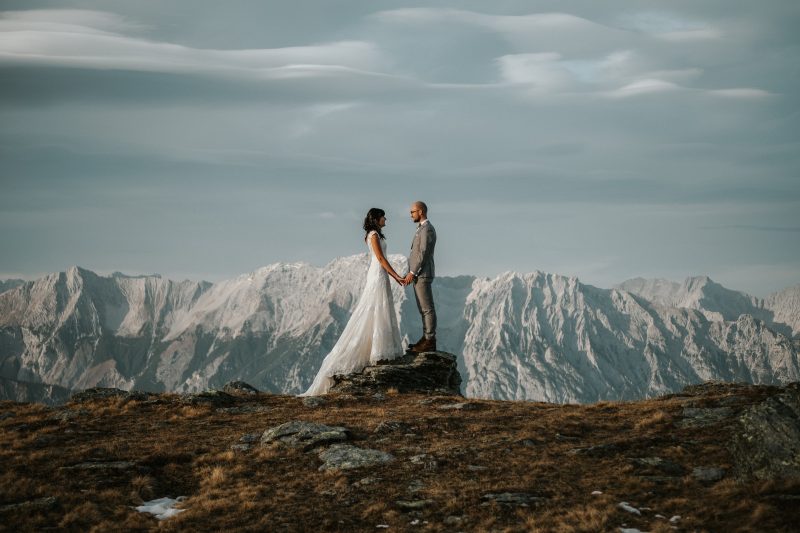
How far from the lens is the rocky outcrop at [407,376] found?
1178 inches

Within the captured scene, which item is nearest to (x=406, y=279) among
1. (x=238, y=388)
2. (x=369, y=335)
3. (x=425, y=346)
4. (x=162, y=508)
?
(x=369, y=335)

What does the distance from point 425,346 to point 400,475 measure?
1453 centimetres

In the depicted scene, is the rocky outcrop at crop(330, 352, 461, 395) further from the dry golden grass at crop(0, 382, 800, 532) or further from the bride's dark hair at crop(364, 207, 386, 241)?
the bride's dark hair at crop(364, 207, 386, 241)

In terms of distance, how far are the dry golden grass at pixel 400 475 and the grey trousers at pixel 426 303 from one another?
635 cm

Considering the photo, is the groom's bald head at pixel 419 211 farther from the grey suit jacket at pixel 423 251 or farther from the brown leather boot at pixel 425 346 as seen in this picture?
the brown leather boot at pixel 425 346

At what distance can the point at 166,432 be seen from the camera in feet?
75.7

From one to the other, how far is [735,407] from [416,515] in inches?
496

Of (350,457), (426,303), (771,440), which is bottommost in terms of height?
(350,457)

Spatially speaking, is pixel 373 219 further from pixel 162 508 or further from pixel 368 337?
pixel 162 508

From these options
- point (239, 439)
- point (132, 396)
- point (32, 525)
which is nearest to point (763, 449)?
point (239, 439)

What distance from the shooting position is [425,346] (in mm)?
32188

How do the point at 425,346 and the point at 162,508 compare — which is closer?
the point at 162,508

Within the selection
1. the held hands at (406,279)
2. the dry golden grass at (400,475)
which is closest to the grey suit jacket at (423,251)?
the held hands at (406,279)

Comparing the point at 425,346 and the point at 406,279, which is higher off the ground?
the point at 406,279
